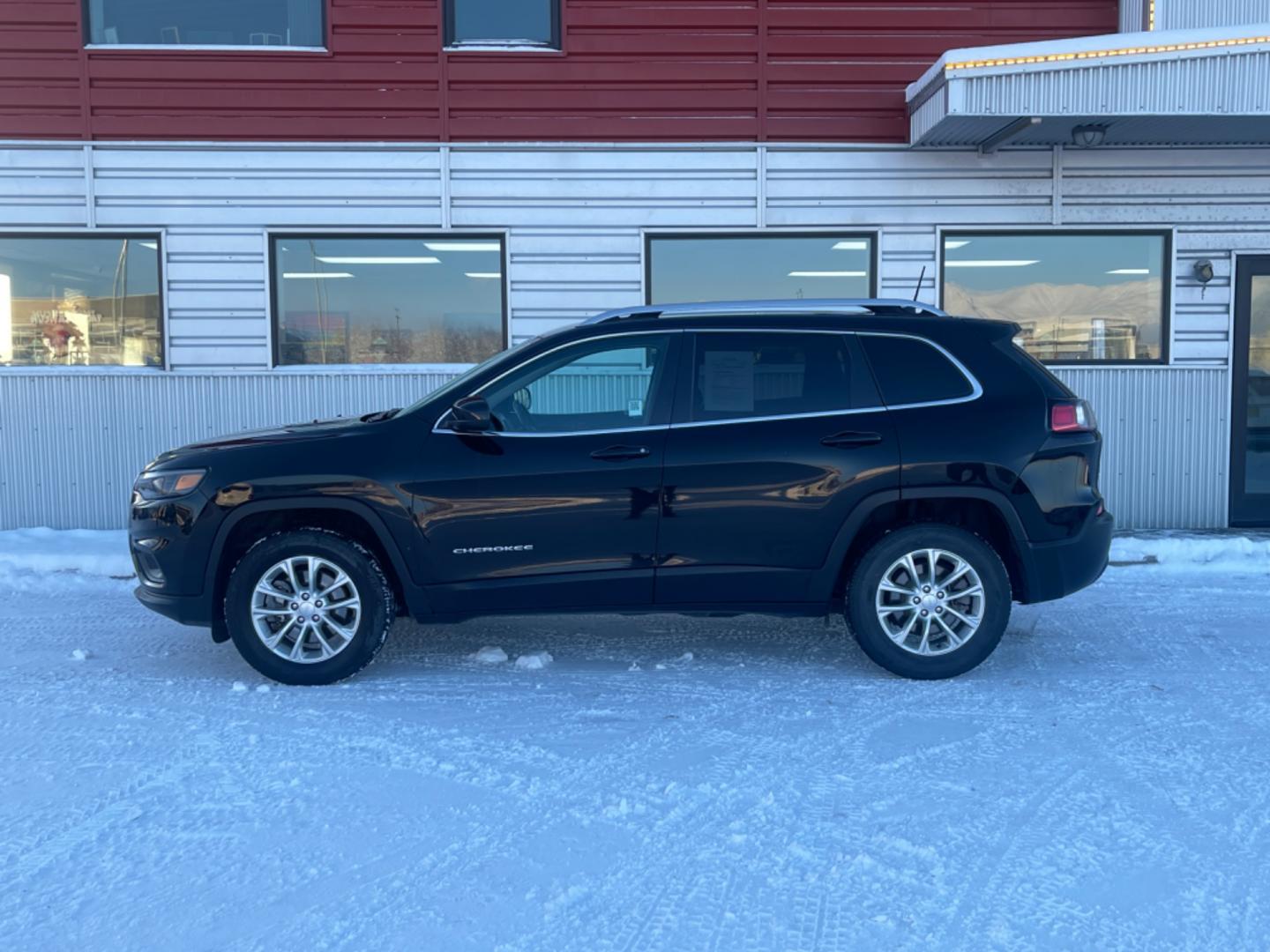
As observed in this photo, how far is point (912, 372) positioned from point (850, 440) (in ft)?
1.59

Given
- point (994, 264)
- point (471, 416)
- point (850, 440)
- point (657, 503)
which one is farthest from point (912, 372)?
point (994, 264)

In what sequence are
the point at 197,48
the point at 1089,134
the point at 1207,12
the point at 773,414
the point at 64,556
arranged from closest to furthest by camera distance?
the point at 773,414
the point at 64,556
the point at 1207,12
the point at 1089,134
the point at 197,48

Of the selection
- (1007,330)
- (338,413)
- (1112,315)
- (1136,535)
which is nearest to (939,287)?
(1112,315)

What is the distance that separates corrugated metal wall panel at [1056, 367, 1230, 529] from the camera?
32.3 ft

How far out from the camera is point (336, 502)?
5301 mm

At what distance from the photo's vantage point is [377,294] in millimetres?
10000

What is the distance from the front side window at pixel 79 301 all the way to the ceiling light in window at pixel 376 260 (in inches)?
59.3

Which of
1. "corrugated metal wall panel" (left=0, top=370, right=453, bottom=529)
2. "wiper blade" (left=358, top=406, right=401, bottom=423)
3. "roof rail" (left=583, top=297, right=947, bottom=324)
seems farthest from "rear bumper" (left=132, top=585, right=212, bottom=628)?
"corrugated metal wall panel" (left=0, top=370, right=453, bottom=529)

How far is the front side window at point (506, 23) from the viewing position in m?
9.78

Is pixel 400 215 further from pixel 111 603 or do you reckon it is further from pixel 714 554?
pixel 714 554

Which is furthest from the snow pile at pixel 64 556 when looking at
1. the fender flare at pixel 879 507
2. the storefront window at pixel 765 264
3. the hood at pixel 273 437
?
the fender flare at pixel 879 507

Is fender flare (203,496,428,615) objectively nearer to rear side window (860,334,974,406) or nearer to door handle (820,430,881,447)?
door handle (820,430,881,447)

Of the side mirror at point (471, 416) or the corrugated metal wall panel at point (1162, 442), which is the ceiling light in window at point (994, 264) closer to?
the corrugated metal wall panel at point (1162, 442)

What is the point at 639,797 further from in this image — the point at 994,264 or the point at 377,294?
the point at 994,264
